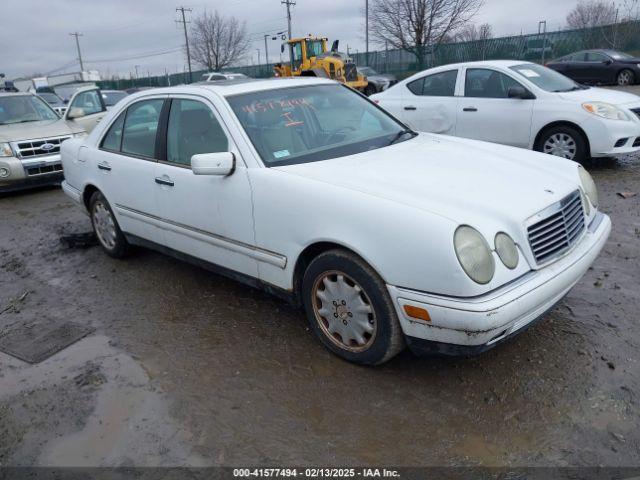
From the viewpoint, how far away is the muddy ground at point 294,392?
99.1 inches

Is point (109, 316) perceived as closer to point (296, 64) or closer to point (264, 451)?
point (264, 451)

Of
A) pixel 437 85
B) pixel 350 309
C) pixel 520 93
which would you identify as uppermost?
pixel 437 85

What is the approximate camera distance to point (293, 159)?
3.41 metres

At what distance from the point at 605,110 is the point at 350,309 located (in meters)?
5.71

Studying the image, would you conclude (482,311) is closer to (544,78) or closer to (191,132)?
(191,132)

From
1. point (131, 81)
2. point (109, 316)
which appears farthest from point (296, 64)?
point (131, 81)

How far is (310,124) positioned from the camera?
3.77 meters

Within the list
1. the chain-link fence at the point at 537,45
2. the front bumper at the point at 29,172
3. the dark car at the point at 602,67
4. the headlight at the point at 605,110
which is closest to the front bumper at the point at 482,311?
the headlight at the point at 605,110

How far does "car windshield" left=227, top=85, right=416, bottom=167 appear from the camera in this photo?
350 centimetres

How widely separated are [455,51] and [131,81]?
128 feet

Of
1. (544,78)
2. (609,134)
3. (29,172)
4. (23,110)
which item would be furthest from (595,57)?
(29,172)

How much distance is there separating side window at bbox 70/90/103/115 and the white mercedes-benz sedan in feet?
24.4

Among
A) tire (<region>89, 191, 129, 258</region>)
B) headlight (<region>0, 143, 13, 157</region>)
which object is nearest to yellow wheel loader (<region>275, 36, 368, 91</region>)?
headlight (<region>0, 143, 13, 157</region>)

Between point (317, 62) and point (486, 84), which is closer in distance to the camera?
point (486, 84)
